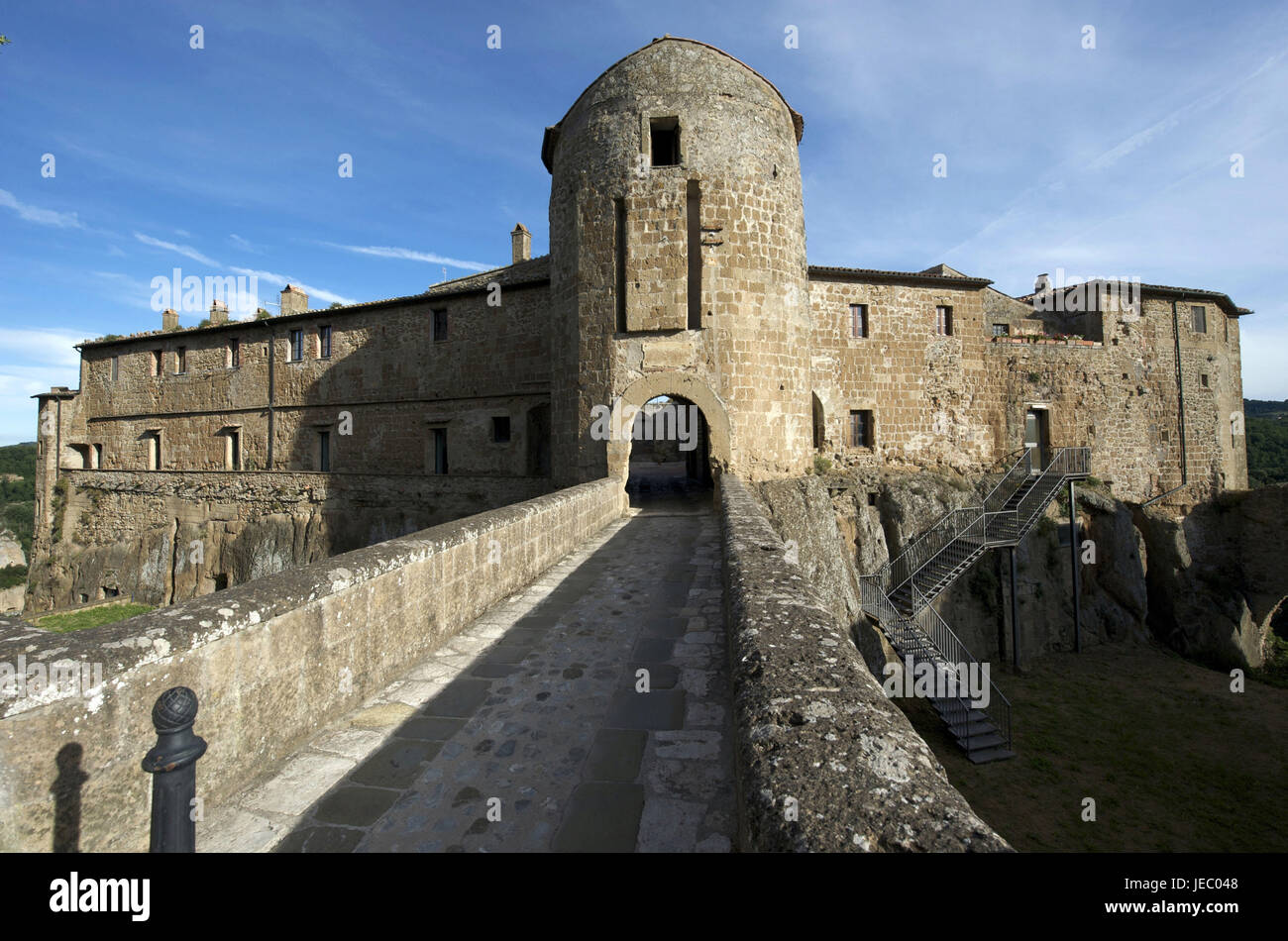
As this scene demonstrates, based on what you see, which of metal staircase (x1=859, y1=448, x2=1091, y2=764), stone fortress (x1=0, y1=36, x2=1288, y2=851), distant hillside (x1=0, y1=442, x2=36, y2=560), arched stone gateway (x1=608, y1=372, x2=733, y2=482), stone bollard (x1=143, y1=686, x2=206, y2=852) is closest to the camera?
stone bollard (x1=143, y1=686, x2=206, y2=852)

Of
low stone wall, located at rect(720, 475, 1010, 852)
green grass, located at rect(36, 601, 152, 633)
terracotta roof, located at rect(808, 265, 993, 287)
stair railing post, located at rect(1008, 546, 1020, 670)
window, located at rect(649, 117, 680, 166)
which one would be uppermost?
window, located at rect(649, 117, 680, 166)

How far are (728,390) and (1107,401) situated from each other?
56.5 ft

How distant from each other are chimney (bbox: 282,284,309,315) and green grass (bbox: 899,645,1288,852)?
25736 millimetres

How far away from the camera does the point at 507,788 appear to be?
2.62 meters

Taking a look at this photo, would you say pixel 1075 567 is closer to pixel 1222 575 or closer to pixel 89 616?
pixel 1222 575

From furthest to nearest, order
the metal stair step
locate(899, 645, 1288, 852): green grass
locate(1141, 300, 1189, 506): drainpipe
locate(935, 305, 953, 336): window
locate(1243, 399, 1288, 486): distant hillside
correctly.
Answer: locate(1243, 399, 1288, 486): distant hillside → locate(1141, 300, 1189, 506): drainpipe → locate(935, 305, 953, 336): window → the metal stair step → locate(899, 645, 1288, 852): green grass

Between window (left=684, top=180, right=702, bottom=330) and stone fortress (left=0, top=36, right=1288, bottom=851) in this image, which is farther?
window (left=684, top=180, right=702, bottom=330)

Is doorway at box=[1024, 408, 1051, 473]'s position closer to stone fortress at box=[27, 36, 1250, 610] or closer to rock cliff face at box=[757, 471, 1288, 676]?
stone fortress at box=[27, 36, 1250, 610]

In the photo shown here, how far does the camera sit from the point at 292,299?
23.1 metres

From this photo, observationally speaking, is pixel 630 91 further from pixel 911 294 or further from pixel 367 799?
pixel 367 799

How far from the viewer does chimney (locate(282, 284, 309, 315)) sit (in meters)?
22.9

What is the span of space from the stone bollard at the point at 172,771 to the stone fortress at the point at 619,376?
35.0 ft

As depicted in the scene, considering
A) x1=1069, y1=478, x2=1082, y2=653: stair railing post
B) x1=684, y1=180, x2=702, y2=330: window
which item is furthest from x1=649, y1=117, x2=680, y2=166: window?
x1=1069, y1=478, x2=1082, y2=653: stair railing post
